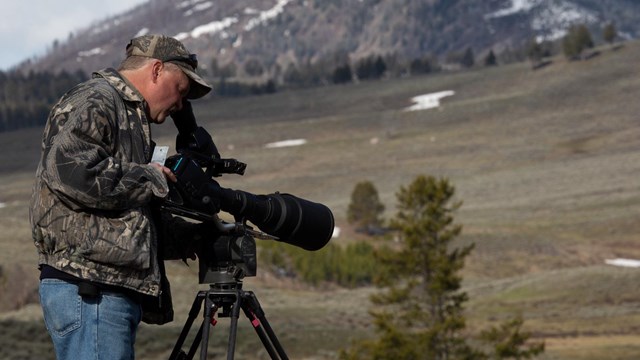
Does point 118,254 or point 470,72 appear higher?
point 118,254

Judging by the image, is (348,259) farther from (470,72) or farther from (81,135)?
(470,72)

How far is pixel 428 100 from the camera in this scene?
174 meters

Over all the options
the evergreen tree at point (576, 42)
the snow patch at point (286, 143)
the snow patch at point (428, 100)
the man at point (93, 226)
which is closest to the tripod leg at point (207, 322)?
the man at point (93, 226)

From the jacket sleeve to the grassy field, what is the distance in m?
21.0

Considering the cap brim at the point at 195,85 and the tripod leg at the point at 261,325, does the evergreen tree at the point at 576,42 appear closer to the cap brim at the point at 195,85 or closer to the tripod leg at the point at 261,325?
the cap brim at the point at 195,85

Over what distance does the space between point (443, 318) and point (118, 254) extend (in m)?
29.4

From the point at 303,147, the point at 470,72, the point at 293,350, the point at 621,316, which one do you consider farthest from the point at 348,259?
the point at 470,72

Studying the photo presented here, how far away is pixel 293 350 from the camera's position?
36.9 meters

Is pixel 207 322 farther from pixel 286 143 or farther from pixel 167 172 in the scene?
pixel 286 143

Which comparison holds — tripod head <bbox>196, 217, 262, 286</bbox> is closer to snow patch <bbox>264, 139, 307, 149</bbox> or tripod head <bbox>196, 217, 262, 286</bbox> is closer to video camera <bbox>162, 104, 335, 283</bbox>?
video camera <bbox>162, 104, 335, 283</bbox>

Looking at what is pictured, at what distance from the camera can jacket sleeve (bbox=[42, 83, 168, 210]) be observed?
440 centimetres

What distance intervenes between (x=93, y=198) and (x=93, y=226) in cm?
14

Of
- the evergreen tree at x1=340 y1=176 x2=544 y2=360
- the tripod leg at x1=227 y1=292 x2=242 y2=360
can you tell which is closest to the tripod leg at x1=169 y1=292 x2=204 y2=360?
the tripod leg at x1=227 y1=292 x2=242 y2=360

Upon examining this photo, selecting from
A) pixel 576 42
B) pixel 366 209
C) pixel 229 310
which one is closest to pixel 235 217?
pixel 229 310
